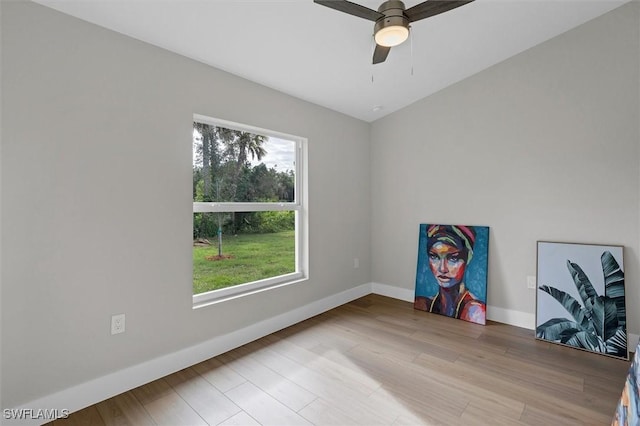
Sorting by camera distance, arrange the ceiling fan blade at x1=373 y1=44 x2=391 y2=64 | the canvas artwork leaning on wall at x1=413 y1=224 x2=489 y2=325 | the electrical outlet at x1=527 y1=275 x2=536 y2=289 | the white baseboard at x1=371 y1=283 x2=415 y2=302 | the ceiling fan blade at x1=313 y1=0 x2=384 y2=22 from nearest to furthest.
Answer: the ceiling fan blade at x1=313 y1=0 x2=384 y2=22
the ceiling fan blade at x1=373 y1=44 x2=391 y2=64
the electrical outlet at x1=527 y1=275 x2=536 y2=289
the canvas artwork leaning on wall at x1=413 y1=224 x2=489 y2=325
the white baseboard at x1=371 y1=283 x2=415 y2=302

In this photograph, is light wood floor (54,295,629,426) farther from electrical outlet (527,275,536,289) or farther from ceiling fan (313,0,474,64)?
ceiling fan (313,0,474,64)

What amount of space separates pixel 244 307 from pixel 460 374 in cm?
180

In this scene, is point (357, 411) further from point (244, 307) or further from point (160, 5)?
point (160, 5)

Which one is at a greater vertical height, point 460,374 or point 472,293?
point 472,293

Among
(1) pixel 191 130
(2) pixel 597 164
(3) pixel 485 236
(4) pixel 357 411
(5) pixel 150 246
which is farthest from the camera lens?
(3) pixel 485 236

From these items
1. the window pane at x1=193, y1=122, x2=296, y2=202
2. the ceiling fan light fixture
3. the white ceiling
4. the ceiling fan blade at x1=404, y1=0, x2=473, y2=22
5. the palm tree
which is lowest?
the palm tree

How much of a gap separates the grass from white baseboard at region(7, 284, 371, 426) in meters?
0.43

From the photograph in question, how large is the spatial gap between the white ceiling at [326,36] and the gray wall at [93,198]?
0.62 feet

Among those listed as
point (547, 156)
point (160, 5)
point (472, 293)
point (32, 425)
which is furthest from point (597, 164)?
point (32, 425)

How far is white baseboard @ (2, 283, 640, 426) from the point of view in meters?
1.76

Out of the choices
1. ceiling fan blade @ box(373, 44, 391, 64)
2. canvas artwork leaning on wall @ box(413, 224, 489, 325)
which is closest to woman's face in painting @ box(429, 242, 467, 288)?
canvas artwork leaning on wall @ box(413, 224, 489, 325)

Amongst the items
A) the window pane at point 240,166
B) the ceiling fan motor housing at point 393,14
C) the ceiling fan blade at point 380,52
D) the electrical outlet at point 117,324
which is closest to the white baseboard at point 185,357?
the electrical outlet at point 117,324

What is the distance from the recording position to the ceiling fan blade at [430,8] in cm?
160

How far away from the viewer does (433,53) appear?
8.82ft
